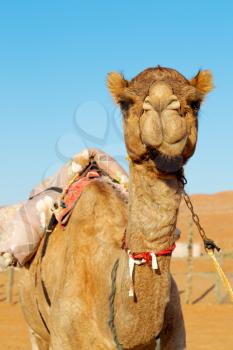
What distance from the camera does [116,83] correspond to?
10.8 feet

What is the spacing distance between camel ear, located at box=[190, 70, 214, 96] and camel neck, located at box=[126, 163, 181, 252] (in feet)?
1.66

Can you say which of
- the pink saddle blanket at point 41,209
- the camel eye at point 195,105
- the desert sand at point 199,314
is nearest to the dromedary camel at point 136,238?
the camel eye at point 195,105

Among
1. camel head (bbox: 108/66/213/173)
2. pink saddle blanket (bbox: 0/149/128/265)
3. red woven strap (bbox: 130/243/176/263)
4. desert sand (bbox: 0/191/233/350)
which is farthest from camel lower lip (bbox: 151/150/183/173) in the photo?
desert sand (bbox: 0/191/233/350)

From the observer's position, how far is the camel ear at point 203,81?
3.29 m

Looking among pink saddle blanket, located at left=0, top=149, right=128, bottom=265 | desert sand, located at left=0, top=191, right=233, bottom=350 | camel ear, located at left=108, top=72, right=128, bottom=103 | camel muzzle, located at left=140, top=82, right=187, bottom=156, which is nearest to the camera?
camel muzzle, located at left=140, top=82, right=187, bottom=156

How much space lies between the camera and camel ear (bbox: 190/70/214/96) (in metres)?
3.29

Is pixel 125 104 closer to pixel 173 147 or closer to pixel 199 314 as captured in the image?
pixel 173 147

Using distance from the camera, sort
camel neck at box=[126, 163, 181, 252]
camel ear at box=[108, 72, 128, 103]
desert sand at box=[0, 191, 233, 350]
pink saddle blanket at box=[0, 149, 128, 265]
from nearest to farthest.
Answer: camel neck at box=[126, 163, 181, 252] < camel ear at box=[108, 72, 128, 103] < pink saddle blanket at box=[0, 149, 128, 265] < desert sand at box=[0, 191, 233, 350]

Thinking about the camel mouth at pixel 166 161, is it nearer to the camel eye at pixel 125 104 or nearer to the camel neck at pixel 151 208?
the camel neck at pixel 151 208

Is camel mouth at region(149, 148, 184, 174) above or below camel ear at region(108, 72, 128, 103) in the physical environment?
below

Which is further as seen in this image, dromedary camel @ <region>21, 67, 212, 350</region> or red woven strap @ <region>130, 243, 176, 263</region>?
red woven strap @ <region>130, 243, 176, 263</region>

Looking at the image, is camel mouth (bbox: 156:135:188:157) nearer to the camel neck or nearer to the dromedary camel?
the dromedary camel

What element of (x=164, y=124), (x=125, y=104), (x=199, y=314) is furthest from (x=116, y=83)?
(x=199, y=314)

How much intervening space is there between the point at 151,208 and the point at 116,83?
66cm
